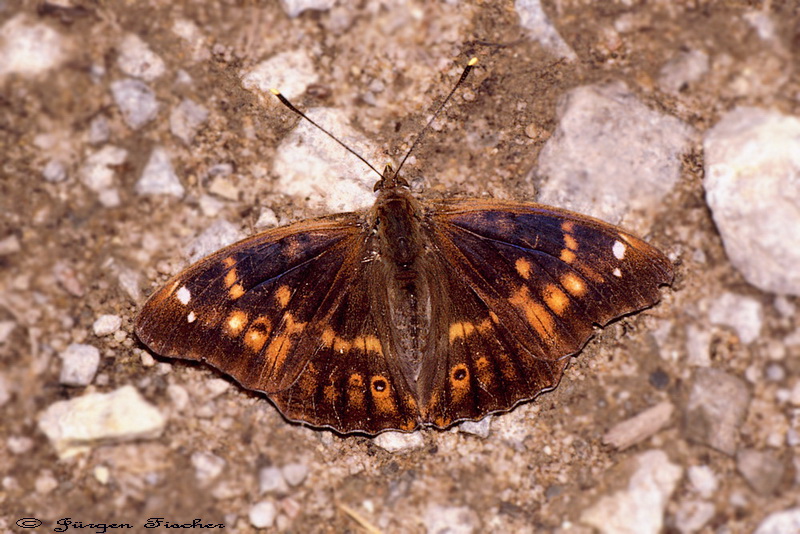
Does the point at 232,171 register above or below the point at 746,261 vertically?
below

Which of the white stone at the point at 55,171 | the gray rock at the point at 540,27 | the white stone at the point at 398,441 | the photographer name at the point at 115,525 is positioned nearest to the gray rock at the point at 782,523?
the white stone at the point at 398,441

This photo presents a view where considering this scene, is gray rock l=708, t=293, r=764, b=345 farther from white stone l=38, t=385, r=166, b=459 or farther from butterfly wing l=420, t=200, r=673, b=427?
white stone l=38, t=385, r=166, b=459

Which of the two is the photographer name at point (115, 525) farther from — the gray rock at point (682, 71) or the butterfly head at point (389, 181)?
the gray rock at point (682, 71)

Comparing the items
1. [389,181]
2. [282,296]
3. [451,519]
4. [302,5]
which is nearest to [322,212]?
[389,181]

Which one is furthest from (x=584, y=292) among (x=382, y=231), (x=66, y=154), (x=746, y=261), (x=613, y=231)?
(x=66, y=154)

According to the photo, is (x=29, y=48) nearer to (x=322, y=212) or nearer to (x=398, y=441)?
(x=322, y=212)

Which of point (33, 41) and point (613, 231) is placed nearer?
point (613, 231)

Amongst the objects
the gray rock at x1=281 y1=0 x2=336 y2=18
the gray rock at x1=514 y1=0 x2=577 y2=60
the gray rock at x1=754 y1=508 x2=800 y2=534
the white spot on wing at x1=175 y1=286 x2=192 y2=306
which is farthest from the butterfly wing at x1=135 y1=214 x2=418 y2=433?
the gray rock at x1=754 y1=508 x2=800 y2=534

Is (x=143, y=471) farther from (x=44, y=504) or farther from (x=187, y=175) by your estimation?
(x=187, y=175)
